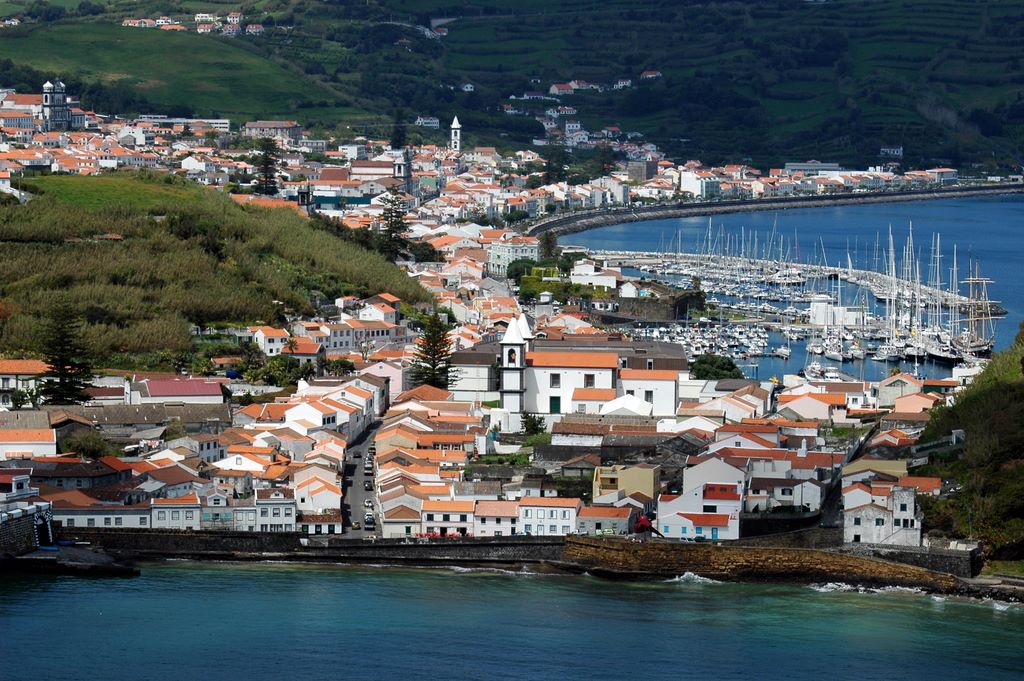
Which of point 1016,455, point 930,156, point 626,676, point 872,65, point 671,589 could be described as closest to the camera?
point 626,676

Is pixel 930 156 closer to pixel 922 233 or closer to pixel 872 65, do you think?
pixel 872 65

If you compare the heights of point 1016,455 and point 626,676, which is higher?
point 1016,455

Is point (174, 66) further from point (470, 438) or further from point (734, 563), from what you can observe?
point (734, 563)

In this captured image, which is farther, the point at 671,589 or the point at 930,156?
the point at 930,156

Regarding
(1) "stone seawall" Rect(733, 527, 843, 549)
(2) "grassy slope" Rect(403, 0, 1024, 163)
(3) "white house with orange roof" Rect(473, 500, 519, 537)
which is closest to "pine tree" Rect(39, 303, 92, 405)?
(3) "white house with orange roof" Rect(473, 500, 519, 537)

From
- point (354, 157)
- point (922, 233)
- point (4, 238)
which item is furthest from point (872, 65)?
point (4, 238)

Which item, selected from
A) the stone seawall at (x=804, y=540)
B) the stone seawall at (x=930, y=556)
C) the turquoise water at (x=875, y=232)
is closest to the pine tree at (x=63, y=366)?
the stone seawall at (x=804, y=540)

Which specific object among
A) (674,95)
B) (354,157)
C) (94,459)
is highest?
(674,95)
